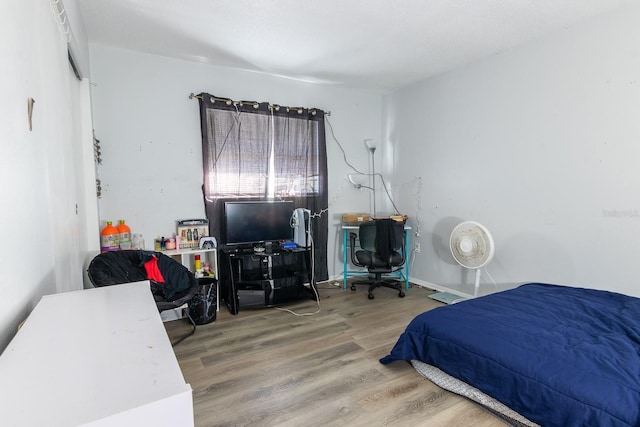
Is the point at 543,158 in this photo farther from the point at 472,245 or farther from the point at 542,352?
the point at 542,352

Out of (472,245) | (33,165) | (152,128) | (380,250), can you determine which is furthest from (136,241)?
(472,245)

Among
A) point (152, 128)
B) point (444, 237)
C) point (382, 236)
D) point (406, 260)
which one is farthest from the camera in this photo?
point (406, 260)

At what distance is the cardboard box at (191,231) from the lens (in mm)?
3170

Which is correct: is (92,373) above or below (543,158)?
below

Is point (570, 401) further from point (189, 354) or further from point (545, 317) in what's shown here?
point (189, 354)

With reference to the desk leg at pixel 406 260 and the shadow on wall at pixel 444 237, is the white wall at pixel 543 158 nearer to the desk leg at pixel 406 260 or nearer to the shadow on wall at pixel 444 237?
the shadow on wall at pixel 444 237

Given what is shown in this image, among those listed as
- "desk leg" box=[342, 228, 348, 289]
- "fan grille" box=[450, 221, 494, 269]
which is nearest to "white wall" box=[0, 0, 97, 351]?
"desk leg" box=[342, 228, 348, 289]

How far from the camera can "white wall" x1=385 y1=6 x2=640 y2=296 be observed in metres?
2.36

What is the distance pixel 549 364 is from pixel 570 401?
6.5 inches

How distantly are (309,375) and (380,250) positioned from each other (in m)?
1.77

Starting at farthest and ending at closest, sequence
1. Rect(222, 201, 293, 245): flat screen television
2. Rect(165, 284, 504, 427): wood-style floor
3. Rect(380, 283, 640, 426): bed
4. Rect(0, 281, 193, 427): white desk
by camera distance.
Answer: Rect(222, 201, 293, 245): flat screen television → Rect(165, 284, 504, 427): wood-style floor → Rect(380, 283, 640, 426): bed → Rect(0, 281, 193, 427): white desk

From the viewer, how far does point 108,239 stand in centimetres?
276

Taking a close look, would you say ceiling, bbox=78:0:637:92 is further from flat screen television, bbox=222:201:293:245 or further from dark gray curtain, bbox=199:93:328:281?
flat screen television, bbox=222:201:293:245

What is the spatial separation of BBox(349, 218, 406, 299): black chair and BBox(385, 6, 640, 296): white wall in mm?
513
